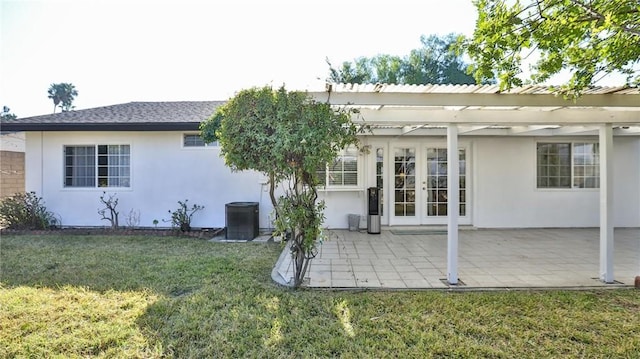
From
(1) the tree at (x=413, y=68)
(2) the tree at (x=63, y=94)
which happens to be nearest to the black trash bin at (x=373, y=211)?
(1) the tree at (x=413, y=68)

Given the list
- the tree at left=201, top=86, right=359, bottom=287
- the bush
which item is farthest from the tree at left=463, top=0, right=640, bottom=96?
the bush

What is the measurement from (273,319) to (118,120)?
24.1ft

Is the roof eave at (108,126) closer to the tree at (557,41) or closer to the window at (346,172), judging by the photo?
the window at (346,172)

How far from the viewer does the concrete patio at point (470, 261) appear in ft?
14.8

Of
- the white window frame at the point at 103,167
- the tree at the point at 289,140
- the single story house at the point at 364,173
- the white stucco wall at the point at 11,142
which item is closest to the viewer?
the tree at the point at 289,140

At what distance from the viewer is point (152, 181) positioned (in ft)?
28.0

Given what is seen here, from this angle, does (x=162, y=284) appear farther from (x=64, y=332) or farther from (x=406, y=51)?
(x=406, y=51)

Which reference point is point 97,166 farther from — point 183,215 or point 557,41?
point 557,41

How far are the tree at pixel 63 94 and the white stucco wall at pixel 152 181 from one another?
3145 cm

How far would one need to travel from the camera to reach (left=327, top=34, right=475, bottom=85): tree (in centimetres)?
2697

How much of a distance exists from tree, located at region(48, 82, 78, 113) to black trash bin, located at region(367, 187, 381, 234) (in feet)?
123

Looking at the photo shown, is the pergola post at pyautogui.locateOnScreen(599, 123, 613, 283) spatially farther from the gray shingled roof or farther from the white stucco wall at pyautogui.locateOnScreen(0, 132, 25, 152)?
the white stucco wall at pyautogui.locateOnScreen(0, 132, 25, 152)

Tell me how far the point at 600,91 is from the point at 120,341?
600 cm

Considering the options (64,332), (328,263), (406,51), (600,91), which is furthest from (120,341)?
(406,51)
